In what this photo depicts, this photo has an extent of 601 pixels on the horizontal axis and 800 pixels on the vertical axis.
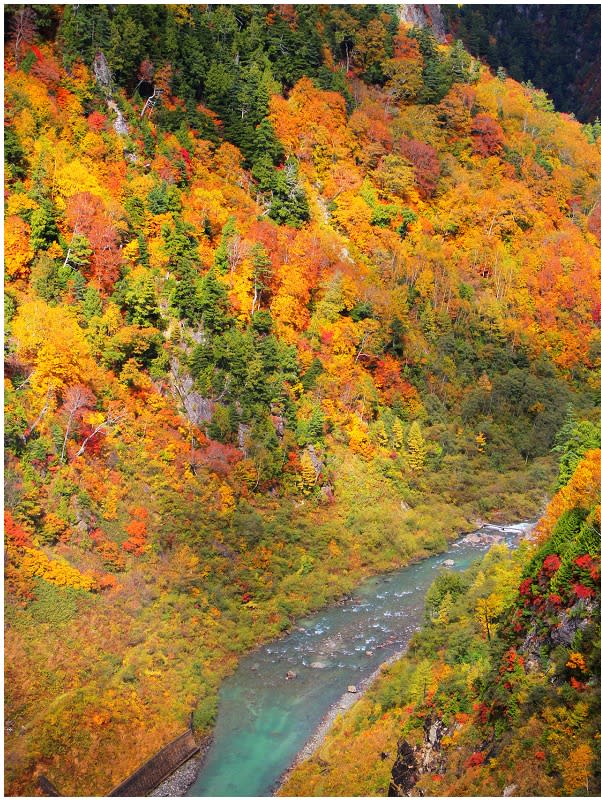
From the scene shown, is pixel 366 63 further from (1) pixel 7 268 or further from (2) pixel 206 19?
(1) pixel 7 268

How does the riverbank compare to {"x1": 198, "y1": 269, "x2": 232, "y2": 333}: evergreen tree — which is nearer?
the riverbank

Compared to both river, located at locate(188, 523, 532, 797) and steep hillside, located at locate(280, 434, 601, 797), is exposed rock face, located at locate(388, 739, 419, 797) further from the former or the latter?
river, located at locate(188, 523, 532, 797)

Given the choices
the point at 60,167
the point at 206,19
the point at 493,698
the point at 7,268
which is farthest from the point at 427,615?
the point at 206,19

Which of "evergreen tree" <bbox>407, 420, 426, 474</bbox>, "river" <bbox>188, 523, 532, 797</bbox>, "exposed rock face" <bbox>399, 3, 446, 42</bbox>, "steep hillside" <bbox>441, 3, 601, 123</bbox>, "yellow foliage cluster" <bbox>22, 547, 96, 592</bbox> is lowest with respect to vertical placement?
"yellow foliage cluster" <bbox>22, 547, 96, 592</bbox>

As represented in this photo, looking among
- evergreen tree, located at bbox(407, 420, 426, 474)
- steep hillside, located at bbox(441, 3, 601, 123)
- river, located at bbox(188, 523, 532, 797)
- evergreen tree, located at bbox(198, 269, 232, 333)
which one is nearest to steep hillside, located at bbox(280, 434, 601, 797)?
river, located at bbox(188, 523, 532, 797)

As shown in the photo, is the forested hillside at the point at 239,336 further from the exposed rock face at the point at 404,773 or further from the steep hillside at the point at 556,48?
the steep hillside at the point at 556,48

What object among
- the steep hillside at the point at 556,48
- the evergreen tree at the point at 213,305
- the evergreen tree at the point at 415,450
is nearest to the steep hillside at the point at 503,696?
the evergreen tree at the point at 415,450

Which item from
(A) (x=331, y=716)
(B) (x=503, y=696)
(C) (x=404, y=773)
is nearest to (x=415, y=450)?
(A) (x=331, y=716)
